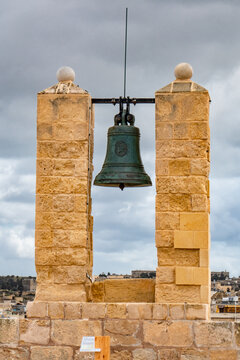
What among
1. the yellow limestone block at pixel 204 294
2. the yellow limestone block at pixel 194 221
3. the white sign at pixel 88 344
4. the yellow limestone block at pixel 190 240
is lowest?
the white sign at pixel 88 344

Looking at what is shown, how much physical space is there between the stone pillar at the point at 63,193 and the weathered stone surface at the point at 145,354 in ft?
2.98

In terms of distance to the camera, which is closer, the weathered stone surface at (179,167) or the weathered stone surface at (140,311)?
the weathered stone surface at (140,311)

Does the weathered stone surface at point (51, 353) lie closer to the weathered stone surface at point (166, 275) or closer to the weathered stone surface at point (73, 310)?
the weathered stone surface at point (73, 310)

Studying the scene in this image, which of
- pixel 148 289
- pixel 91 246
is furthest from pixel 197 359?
pixel 91 246

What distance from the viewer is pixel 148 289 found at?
10.7 meters

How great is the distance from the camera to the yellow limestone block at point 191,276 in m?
9.93

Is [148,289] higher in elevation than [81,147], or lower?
lower

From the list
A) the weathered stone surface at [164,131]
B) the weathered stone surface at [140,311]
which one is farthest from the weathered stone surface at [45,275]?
the weathered stone surface at [164,131]

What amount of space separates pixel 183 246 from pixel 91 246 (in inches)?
51.1

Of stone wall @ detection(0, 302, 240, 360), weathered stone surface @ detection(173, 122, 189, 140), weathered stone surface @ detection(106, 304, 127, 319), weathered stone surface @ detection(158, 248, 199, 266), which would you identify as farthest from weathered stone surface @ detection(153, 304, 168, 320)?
weathered stone surface @ detection(173, 122, 189, 140)

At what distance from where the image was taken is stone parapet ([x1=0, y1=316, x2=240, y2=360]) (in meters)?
9.77

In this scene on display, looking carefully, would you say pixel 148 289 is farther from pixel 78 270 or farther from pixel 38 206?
pixel 38 206

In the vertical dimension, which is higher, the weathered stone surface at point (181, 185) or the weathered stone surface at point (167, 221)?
the weathered stone surface at point (181, 185)

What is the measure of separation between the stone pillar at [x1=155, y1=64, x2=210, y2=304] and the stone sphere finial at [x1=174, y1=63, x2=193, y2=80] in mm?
209
